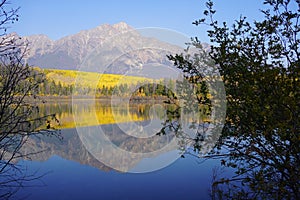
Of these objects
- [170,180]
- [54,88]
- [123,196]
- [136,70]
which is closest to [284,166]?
[136,70]

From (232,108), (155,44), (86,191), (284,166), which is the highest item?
(155,44)

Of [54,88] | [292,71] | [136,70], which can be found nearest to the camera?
[292,71]

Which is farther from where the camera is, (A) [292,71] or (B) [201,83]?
(B) [201,83]

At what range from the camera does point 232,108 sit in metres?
3.95

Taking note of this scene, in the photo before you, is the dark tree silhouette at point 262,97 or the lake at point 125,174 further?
the lake at point 125,174

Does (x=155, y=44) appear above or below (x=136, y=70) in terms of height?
above

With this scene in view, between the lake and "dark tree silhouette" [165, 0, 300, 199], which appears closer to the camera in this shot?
"dark tree silhouette" [165, 0, 300, 199]

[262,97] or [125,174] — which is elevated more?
[262,97]

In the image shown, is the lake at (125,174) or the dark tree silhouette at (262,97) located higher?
the dark tree silhouette at (262,97)

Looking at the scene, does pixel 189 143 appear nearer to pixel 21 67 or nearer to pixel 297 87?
pixel 297 87

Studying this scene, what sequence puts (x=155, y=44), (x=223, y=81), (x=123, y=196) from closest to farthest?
(x=223, y=81), (x=155, y=44), (x=123, y=196)

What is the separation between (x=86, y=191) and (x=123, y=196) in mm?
1785

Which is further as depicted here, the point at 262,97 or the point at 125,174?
the point at 125,174

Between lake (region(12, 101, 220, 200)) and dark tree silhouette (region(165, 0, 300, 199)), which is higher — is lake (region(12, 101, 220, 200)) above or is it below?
below
